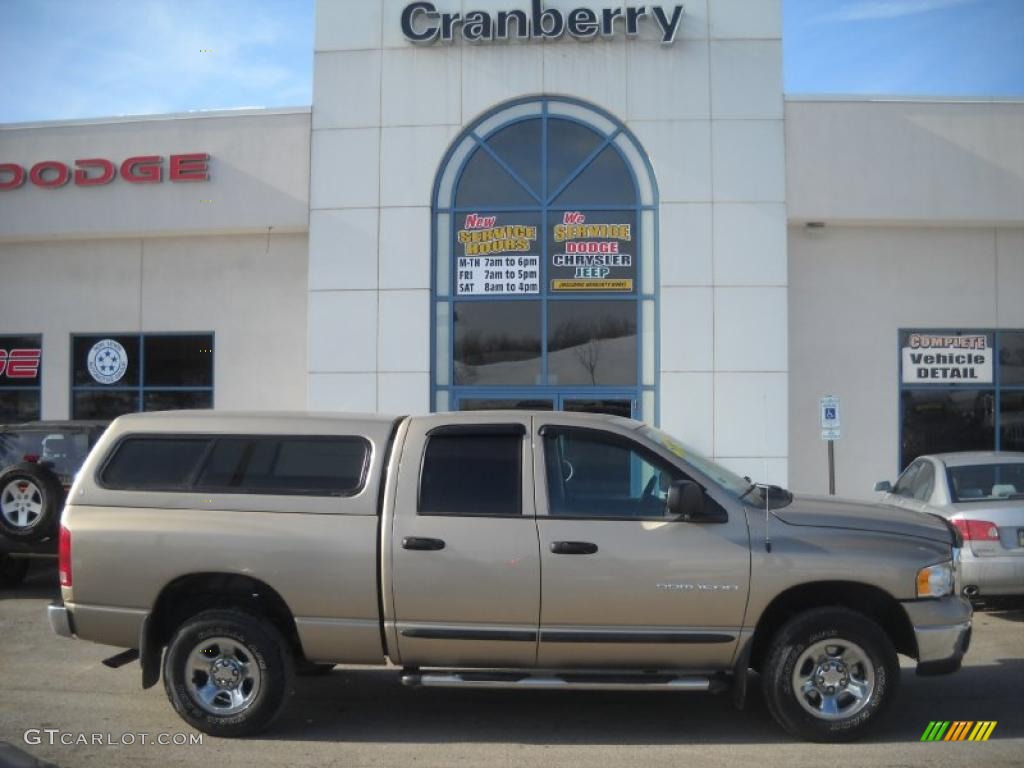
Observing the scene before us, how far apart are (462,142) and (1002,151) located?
8249mm

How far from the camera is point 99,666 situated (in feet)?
26.3

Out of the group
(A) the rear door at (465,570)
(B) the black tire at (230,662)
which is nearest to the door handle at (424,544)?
(A) the rear door at (465,570)

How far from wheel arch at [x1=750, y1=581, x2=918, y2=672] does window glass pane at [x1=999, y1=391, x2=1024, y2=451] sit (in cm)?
1066

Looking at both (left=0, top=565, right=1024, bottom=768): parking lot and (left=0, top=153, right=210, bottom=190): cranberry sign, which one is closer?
(left=0, top=565, right=1024, bottom=768): parking lot

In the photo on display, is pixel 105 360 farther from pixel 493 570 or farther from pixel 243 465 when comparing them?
pixel 493 570

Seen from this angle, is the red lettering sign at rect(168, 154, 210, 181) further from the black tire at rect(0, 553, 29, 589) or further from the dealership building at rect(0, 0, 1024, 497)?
the black tire at rect(0, 553, 29, 589)

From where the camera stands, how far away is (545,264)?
14.8 metres

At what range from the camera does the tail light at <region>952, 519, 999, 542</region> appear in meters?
8.80

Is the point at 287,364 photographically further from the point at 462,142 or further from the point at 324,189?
the point at 462,142

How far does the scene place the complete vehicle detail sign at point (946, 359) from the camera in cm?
1536

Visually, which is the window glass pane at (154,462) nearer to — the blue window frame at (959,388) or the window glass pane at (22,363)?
the window glass pane at (22,363)

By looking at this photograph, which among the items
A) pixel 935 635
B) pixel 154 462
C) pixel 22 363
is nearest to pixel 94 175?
pixel 22 363

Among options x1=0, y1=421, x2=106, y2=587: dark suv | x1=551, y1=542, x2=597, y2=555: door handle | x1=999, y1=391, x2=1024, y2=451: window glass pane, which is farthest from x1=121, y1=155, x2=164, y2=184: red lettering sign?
x1=999, y1=391, x2=1024, y2=451: window glass pane
